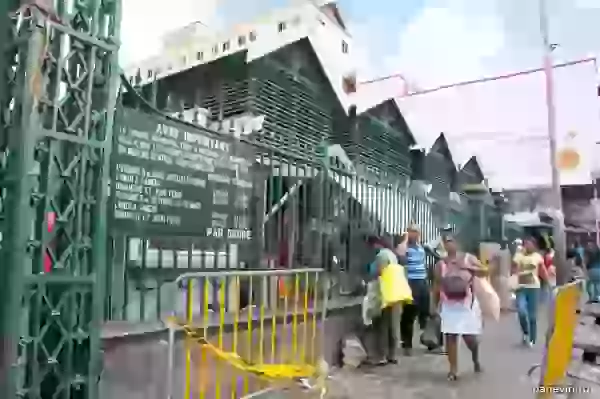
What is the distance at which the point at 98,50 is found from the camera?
334 centimetres

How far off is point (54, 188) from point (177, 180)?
39.0 inches

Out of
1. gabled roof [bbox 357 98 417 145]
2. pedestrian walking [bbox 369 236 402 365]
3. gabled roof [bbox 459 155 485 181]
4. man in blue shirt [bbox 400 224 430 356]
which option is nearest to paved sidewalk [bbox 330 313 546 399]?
pedestrian walking [bbox 369 236 402 365]

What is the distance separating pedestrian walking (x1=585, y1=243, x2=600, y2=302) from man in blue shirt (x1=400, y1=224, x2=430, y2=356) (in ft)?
5.45

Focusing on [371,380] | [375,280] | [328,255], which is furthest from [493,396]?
[328,255]

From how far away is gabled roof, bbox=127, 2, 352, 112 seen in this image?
14.4 feet

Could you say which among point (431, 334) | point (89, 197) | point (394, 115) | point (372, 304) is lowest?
point (431, 334)

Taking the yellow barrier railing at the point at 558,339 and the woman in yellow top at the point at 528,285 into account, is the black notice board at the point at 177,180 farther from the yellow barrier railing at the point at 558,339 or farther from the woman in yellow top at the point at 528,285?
the woman in yellow top at the point at 528,285

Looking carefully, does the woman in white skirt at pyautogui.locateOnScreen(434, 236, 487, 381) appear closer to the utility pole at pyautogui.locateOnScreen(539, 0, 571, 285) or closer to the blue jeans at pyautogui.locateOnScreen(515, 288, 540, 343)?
the utility pole at pyautogui.locateOnScreen(539, 0, 571, 285)

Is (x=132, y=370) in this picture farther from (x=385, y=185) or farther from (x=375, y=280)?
(x=385, y=185)

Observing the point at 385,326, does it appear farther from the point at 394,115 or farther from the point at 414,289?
the point at 394,115

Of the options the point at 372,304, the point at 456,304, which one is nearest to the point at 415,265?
the point at 372,304

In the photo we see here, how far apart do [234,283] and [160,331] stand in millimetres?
662

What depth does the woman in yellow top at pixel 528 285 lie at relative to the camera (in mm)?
6211

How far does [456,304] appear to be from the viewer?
503cm
